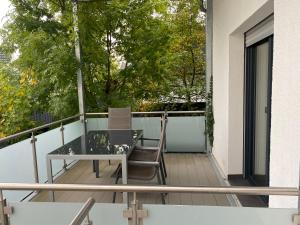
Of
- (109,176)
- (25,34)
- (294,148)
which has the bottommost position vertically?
(109,176)

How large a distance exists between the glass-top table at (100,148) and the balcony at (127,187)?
1.31 feet

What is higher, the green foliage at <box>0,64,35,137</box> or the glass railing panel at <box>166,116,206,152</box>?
the green foliage at <box>0,64,35,137</box>

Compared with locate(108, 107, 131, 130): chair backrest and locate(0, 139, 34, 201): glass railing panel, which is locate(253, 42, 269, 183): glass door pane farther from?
locate(0, 139, 34, 201): glass railing panel

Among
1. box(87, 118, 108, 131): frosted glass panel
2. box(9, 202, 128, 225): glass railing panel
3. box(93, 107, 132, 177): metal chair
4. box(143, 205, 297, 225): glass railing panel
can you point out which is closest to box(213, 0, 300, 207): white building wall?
box(143, 205, 297, 225): glass railing panel

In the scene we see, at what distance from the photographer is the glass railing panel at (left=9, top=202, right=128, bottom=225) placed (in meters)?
1.58

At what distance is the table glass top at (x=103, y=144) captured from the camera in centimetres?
302

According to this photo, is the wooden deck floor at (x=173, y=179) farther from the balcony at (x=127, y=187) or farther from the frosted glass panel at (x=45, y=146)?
the frosted glass panel at (x=45, y=146)

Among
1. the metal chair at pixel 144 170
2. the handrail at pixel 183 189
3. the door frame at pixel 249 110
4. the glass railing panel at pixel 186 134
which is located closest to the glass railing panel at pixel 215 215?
the handrail at pixel 183 189

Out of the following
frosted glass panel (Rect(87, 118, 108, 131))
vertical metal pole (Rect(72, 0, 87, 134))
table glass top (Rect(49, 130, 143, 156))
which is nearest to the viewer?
table glass top (Rect(49, 130, 143, 156))

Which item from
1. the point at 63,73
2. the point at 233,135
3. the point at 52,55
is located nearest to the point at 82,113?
the point at 63,73

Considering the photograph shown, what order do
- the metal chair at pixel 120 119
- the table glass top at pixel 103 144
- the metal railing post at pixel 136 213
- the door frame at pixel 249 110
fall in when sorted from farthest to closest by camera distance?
the metal chair at pixel 120 119 → the door frame at pixel 249 110 → the table glass top at pixel 103 144 → the metal railing post at pixel 136 213

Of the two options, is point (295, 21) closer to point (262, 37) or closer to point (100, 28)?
point (262, 37)

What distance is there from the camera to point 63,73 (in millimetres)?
5039

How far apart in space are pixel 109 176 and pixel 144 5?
3.89 meters
